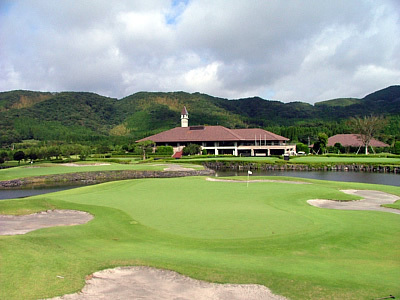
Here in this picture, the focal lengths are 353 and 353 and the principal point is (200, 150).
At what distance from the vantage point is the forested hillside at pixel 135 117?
111625mm

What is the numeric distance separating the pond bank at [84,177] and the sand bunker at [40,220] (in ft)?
78.8

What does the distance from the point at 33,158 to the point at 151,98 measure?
125217 millimetres

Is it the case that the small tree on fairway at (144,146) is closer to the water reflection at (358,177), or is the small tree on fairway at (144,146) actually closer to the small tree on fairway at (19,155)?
the small tree on fairway at (19,155)

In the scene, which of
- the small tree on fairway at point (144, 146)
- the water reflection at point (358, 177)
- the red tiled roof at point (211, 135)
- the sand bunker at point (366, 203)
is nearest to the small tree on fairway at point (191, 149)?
the red tiled roof at point (211, 135)

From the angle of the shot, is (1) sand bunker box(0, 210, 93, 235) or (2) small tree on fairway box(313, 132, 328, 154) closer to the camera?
(1) sand bunker box(0, 210, 93, 235)

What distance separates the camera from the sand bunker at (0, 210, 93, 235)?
1214 cm

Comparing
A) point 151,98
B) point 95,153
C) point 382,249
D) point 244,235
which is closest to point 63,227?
point 244,235

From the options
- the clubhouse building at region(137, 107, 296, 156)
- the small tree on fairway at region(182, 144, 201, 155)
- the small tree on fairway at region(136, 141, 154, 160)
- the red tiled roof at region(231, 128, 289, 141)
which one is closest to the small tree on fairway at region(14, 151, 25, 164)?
the small tree on fairway at region(136, 141, 154, 160)

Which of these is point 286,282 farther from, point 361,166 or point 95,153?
point 95,153

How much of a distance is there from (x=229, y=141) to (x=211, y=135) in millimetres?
4439

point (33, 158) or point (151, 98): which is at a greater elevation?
point (151, 98)

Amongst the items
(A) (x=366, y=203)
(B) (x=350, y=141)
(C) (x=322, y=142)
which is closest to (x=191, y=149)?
(C) (x=322, y=142)

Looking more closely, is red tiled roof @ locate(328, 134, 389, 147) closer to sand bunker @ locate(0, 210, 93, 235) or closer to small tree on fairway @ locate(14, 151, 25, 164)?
small tree on fairway @ locate(14, 151, 25, 164)

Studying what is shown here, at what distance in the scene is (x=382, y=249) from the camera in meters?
9.88
